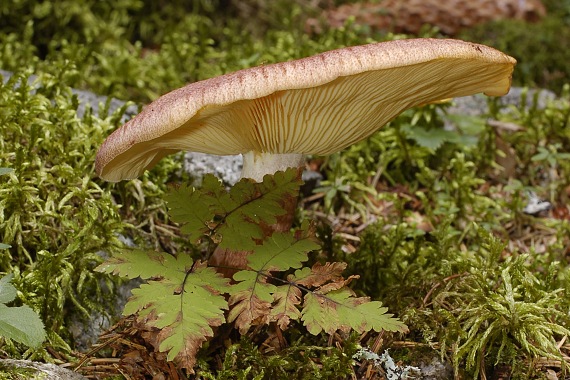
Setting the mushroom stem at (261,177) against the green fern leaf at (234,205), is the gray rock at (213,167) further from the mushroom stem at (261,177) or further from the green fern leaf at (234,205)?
the green fern leaf at (234,205)

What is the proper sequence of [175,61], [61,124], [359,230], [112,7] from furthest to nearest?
[112,7] → [175,61] → [359,230] → [61,124]

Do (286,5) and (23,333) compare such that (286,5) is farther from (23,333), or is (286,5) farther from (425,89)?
(23,333)

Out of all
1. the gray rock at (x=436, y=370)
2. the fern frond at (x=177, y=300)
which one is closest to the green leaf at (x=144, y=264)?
the fern frond at (x=177, y=300)

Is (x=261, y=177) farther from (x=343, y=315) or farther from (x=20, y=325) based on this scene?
(x=20, y=325)

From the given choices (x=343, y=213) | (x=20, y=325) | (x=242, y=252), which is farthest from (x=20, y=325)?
(x=343, y=213)

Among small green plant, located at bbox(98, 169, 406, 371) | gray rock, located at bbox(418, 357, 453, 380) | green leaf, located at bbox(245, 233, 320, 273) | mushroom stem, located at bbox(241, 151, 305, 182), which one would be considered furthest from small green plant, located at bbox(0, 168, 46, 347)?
gray rock, located at bbox(418, 357, 453, 380)

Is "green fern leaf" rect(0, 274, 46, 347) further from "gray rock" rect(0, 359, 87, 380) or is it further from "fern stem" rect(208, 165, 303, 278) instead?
"fern stem" rect(208, 165, 303, 278)

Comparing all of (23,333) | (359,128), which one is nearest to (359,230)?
(359,128)
